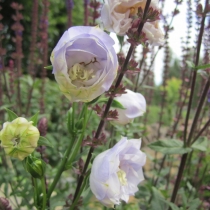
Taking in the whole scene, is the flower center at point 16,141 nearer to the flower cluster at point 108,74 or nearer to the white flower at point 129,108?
the flower cluster at point 108,74

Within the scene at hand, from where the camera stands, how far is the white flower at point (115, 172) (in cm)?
64

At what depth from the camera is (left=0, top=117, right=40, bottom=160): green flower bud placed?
0.60 metres

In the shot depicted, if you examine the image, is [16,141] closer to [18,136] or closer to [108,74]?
[18,136]

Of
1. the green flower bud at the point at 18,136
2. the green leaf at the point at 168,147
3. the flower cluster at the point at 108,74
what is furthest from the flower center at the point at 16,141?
the green leaf at the point at 168,147

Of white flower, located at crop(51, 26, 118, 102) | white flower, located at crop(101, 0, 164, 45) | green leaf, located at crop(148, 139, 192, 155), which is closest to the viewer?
white flower, located at crop(51, 26, 118, 102)

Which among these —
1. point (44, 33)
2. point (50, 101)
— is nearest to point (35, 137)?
point (44, 33)

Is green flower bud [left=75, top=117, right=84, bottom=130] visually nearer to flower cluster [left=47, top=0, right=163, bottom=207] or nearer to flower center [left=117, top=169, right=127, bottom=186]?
flower cluster [left=47, top=0, right=163, bottom=207]

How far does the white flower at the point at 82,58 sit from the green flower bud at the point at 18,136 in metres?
0.10

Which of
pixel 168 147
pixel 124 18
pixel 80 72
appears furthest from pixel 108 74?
pixel 168 147

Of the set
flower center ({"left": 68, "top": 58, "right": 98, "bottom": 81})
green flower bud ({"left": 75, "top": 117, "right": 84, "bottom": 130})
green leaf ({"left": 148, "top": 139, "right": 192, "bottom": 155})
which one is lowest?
green leaf ({"left": 148, "top": 139, "right": 192, "bottom": 155})

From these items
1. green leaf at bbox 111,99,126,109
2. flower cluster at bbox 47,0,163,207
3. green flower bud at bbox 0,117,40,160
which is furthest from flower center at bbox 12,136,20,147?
green leaf at bbox 111,99,126,109

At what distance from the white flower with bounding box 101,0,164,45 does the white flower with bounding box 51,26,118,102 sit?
0.10m

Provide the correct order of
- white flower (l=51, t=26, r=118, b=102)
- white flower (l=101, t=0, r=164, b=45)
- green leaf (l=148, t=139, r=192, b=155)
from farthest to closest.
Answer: green leaf (l=148, t=139, r=192, b=155) → white flower (l=101, t=0, r=164, b=45) → white flower (l=51, t=26, r=118, b=102)

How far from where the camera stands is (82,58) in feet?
2.06
